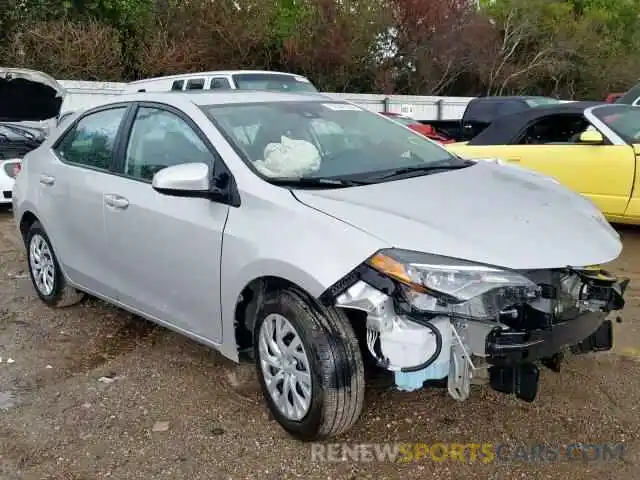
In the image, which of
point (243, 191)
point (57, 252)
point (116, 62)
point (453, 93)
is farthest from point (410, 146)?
point (453, 93)

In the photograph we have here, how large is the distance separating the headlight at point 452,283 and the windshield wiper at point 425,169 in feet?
2.69

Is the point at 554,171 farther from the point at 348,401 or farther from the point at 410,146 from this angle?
the point at 348,401

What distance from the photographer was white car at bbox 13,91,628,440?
2781 millimetres

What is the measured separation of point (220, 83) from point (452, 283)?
33.1ft

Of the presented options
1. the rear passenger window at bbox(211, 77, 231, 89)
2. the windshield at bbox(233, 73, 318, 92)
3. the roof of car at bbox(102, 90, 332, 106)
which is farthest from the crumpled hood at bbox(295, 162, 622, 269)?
the rear passenger window at bbox(211, 77, 231, 89)

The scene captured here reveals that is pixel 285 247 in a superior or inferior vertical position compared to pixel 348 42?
superior

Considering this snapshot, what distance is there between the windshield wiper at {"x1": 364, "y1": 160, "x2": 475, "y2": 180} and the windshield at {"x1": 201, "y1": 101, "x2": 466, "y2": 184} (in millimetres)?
28

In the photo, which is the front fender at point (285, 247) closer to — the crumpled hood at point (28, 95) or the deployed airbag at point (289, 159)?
the deployed airbag at point (289, 159)

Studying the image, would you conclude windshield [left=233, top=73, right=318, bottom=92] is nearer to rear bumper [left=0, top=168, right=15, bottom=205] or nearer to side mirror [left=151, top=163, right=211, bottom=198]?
rear bumper [left=0, top=168, right=15, bottom=205]

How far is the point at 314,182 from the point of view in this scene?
10.9 ft

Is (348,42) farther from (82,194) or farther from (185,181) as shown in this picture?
(185,181)

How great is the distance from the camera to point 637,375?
12.3ft

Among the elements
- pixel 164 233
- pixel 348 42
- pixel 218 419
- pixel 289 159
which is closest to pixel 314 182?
pixel 289 159

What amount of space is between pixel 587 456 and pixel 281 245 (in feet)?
5.32
